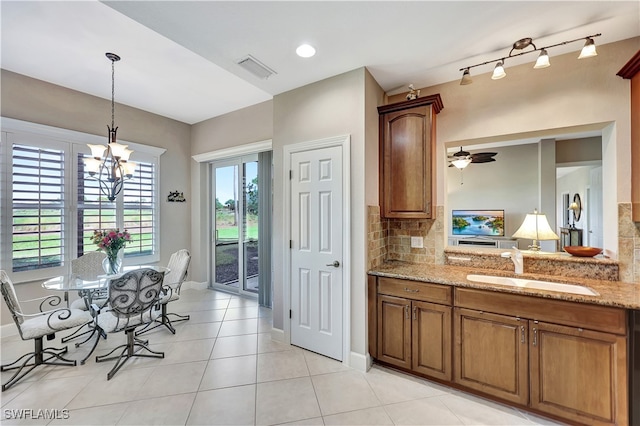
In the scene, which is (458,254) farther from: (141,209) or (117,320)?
(141,209)

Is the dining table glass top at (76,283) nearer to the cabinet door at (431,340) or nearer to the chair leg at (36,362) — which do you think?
the chair leg at (36,362)

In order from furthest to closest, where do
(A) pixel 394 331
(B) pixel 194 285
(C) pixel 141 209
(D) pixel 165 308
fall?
(B) pixel 194 285
(C) pixel 141 209
(D) pixel 165 308
(A) pixel 394 331

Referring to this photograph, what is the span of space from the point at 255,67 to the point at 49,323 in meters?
3.05

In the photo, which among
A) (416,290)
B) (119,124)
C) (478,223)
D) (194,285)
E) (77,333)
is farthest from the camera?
(478,223)

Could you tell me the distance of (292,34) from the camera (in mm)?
2035

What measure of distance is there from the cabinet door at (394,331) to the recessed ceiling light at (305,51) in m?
2.30

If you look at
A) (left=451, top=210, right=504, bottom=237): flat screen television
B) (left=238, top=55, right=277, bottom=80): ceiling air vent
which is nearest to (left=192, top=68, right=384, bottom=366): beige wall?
(left=238, top=55, right=277, bottom=80): ceiling air vent

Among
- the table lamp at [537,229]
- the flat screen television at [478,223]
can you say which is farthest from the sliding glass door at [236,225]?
the flat screen television at [478,223]

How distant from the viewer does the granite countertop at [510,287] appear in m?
1.70

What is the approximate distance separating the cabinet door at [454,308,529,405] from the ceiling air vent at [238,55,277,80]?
2.77m

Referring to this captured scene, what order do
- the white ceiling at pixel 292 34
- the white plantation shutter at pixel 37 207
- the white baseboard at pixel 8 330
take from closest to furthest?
1. the white ceiling at pixel 292 34
2. the white baseboard at pixel 8 330
3. the white plantation shutter at pixel 37 207

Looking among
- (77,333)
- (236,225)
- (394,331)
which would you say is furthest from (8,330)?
(394,331)

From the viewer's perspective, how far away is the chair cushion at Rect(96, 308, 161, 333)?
8.10 feet

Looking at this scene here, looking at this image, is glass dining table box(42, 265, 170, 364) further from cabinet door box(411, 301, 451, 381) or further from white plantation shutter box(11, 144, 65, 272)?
cabinet door box(411, 301, 451, 381)
